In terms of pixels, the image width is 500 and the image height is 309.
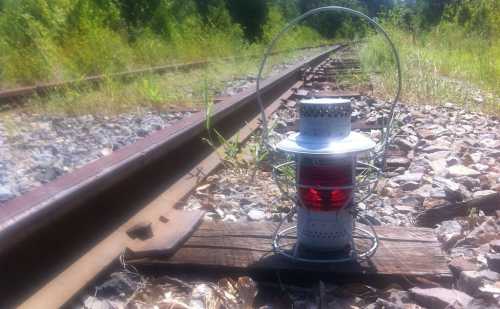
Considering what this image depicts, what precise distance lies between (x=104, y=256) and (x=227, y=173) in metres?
1.42

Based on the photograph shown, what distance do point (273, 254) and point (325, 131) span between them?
469 mm

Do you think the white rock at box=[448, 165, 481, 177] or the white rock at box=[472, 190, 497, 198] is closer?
the white rock at box=[472, 190, 497, 198]

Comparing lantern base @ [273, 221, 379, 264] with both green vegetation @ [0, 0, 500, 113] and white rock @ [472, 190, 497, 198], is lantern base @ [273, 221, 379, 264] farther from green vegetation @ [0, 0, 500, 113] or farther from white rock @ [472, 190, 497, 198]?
green vegetation @ [0, 0, 500, 113]

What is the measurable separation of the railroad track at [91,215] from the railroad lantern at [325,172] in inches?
18.8

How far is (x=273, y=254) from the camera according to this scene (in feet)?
6.61

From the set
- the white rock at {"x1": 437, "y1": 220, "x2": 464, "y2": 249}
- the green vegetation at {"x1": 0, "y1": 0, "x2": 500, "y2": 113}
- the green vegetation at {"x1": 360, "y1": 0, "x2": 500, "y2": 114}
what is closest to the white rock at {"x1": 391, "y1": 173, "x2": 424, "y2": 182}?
the white rock at {"x1": 437, "y1": 220, "x2": 464, "y2": 249}

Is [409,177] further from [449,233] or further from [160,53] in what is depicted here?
[160,53]

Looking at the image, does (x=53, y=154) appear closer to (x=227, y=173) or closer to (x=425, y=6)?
(x=227, y=173)

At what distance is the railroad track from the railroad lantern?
478 millimetres

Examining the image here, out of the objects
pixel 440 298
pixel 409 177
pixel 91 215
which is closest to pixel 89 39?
pixel 409 177

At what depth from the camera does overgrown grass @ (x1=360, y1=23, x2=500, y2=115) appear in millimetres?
5922

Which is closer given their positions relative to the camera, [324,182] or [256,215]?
[324,182]

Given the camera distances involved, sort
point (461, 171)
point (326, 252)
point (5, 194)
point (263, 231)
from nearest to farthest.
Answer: point (326, 252)
point (263, 231)
point (5, 194)
point (461, 171)

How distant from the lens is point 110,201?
216 centimetres
